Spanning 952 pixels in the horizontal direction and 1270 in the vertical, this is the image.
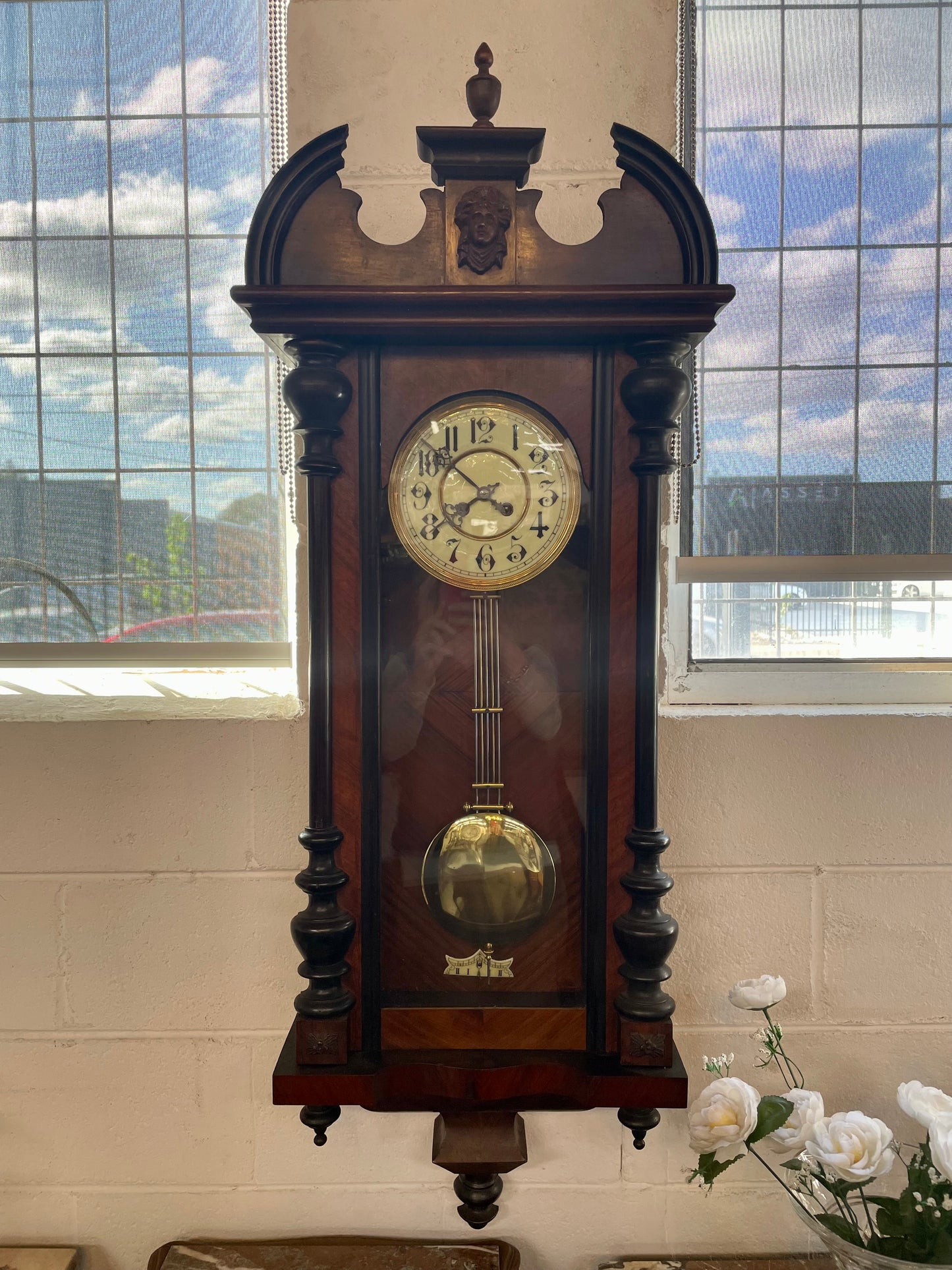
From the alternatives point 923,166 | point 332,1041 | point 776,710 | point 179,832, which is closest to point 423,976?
point 332,1041

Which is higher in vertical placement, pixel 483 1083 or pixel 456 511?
pixel 456 511

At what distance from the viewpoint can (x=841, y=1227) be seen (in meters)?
0.76

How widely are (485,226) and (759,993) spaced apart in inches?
32.3

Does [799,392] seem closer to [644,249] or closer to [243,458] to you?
[644,249]

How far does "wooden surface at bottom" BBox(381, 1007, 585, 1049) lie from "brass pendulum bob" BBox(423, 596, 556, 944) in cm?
7

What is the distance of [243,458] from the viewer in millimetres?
1031

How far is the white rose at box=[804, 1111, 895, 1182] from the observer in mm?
724

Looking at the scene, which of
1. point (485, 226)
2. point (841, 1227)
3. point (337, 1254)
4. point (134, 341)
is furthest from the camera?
point (134, 341)

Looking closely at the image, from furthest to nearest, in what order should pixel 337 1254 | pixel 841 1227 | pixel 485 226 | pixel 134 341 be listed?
pixel 134 341 < pixel 337 1254 < pixel 841 1227 < pixel 485 226

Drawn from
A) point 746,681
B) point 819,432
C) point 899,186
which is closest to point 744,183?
point 899,186

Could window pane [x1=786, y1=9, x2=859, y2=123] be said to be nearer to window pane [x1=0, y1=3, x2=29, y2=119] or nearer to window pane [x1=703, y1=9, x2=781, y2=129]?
window pane [x1=703, y1=9, x2=781, y2=129]

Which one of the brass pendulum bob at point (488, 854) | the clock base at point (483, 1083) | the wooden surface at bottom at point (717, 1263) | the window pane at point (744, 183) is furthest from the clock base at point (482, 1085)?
the window pane at point (744, 183)

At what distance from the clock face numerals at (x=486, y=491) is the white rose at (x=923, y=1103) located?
674 millimetres

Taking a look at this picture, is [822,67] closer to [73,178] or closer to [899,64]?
[899,64]
